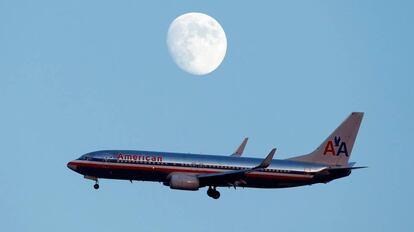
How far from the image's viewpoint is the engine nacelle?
311ft

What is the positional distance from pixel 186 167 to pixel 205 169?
2087 millimetres

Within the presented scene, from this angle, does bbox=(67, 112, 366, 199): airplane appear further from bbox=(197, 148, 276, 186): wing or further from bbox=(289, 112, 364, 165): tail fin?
bbox=(289, 112, 364, 165): tail fin

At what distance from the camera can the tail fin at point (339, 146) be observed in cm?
10219

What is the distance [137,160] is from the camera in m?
96.2

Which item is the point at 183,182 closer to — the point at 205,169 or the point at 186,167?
the point at 186,167

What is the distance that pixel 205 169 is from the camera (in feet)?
319

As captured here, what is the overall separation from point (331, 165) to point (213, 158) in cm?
1305

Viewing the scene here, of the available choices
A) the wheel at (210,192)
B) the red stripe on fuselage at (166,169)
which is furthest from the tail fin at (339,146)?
the wheel at (210,192)

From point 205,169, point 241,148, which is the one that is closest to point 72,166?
point 205,169

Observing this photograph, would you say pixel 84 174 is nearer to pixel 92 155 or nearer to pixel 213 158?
pixel 92 155

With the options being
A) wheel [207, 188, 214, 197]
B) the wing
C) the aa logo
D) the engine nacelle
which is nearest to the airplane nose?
the engine nacelle

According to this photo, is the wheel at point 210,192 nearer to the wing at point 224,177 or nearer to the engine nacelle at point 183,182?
the wing at point 224,177

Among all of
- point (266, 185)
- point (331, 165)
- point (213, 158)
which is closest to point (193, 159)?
point (213, 158)

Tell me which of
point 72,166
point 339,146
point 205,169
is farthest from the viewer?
point 339,146
